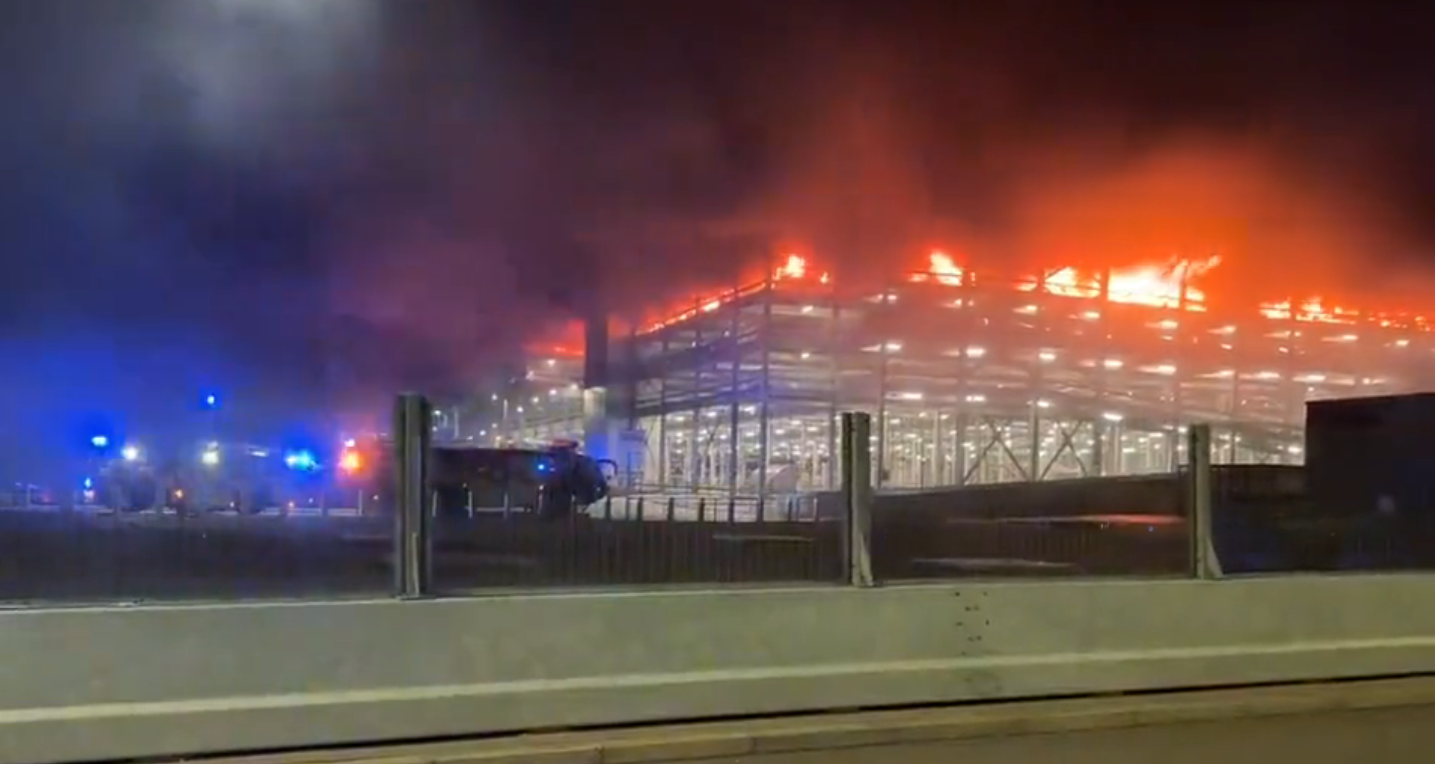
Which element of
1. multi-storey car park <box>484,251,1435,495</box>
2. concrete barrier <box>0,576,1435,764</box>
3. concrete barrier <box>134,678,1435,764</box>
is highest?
multi-storey car park <box>484,251,1435,495</box>

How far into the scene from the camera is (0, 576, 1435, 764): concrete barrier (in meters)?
4.74

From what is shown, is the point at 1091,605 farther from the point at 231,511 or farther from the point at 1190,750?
the point at 231,511

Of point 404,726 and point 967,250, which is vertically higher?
point 967,250

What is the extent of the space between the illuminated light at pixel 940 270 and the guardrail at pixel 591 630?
1497cm

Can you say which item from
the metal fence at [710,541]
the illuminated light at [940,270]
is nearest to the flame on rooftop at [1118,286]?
the illuminated light at [940,270]

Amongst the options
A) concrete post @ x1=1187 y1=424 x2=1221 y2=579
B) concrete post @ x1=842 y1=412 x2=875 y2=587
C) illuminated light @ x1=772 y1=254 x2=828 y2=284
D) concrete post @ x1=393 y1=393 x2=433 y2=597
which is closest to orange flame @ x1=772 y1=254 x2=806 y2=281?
illuminated light @ x1=772 y1=254 x2=828 y2=284

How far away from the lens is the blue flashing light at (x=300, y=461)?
18.9 feet

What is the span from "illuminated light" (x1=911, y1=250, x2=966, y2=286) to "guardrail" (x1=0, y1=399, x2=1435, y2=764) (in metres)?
15.0

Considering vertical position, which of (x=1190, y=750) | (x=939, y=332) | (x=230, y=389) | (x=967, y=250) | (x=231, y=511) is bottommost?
(x=1190, y=750)

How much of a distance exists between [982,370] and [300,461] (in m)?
17.0

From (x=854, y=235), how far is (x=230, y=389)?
43.3 feet

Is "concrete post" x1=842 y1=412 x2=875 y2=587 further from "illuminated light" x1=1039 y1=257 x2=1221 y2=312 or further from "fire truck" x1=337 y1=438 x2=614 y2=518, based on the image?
"illuminated light" x1=1039 y1=257 x2=1221 y2=312

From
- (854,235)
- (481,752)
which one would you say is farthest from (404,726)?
(854,235)

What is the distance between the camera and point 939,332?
21.8 metres
